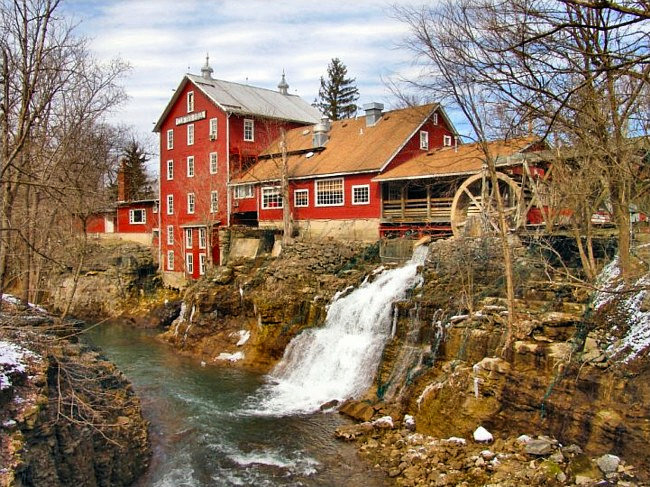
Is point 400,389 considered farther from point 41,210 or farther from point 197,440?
point 41,210

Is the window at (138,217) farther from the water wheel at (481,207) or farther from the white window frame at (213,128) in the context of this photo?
the water wheel at (481,207)

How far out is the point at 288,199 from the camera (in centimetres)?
2922

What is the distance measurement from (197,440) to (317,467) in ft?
11.3

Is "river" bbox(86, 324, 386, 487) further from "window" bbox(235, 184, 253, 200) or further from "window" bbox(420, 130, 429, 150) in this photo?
"window" bbox(420, 130, 429, 150)

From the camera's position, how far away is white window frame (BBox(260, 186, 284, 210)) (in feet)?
101

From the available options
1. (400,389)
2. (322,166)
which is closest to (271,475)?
(400,389)

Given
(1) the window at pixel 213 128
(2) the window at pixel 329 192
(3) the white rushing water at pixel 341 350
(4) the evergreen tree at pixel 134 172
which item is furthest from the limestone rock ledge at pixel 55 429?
(4) the evergreen tree at pixel 134 172

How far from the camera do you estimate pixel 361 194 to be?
27297 millimetres

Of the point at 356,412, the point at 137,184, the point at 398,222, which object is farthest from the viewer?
the point at 137,184

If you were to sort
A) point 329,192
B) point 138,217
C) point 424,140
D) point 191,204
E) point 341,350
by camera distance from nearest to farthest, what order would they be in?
point 341,350
point 329,192
point 424,140
point 191,204
point 138,217

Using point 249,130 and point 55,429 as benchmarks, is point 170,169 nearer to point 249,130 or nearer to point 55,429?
point 249,130

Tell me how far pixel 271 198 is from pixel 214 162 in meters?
5.36

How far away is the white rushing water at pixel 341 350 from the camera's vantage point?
17.9 meters

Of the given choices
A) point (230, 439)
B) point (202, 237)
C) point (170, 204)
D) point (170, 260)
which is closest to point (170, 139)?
point (170, 204)
